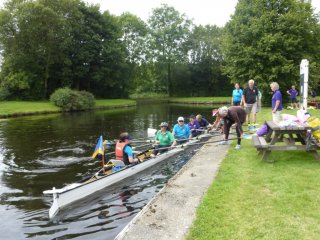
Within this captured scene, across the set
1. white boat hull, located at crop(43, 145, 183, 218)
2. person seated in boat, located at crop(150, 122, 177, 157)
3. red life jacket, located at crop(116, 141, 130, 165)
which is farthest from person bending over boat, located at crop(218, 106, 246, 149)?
red life jacket, located at crop(116, 141, 130, 165)

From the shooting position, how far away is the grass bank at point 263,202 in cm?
578

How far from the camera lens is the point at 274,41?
32812mm

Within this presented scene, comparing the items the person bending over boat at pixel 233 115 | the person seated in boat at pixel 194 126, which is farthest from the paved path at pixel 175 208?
the person seated in boat at pixel 194 126

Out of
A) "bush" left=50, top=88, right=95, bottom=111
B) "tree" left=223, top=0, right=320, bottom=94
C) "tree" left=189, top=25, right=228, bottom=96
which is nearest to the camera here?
"tree" left=223, top=0, right=320, bottom=94

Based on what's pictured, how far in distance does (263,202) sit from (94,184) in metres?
5.10

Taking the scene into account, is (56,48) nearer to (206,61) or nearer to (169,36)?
(169,36)

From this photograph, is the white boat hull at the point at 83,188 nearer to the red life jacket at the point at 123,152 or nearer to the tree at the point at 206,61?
the red life jacket at the point at 123,152

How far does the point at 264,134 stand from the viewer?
11.7 m

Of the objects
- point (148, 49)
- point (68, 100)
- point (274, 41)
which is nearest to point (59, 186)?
point (274, 41)

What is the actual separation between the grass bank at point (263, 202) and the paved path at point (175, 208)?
25 centimetres

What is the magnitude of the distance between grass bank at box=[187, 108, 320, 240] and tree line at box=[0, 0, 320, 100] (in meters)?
26.0

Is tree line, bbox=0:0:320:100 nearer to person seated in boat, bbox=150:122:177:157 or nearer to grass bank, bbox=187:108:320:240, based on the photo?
person seated in boat, bbox=150:122:177:157

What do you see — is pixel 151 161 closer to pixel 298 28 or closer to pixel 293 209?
pixel 293 209

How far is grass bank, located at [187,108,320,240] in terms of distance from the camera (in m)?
5.78
